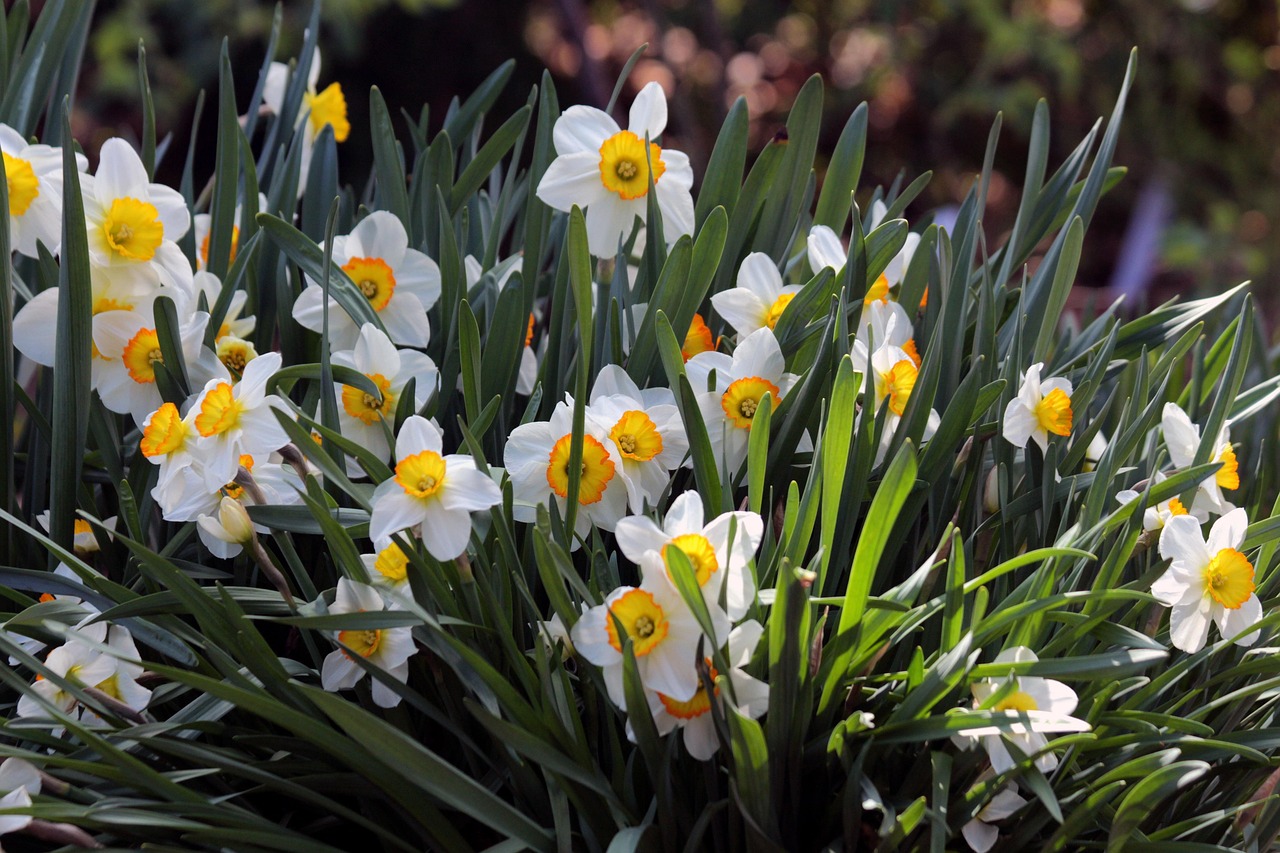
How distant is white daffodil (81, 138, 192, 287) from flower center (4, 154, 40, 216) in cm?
3

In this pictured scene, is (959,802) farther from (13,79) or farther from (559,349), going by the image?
(13,79)

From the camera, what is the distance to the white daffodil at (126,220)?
659 millimetres

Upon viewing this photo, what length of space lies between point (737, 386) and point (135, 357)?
362mm

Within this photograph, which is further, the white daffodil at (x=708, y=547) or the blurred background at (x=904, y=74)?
the blurred background at (x=904, y=74)

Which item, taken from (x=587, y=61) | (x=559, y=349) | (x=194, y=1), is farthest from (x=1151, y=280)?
(x=194, y=1)

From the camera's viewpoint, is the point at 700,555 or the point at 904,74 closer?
the point at 700,555

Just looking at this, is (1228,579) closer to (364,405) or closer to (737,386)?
(737,386)

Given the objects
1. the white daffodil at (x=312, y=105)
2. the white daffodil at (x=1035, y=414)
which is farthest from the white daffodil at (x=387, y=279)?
the white daffodil at (x=1035, y=414)

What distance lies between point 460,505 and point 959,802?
0.28 meters

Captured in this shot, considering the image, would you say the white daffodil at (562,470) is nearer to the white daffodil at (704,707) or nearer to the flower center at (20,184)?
the white daffodil at (704,707)

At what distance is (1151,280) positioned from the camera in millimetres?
3133

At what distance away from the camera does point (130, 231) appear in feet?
2.17

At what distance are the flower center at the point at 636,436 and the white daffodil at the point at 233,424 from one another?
18cm

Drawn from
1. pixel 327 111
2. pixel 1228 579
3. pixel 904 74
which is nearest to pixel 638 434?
pixel 1228 579
